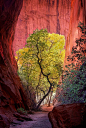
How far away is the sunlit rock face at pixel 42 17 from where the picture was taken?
154ft

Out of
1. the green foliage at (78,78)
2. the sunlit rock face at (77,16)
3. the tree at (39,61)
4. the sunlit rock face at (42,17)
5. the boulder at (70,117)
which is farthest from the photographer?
the sunlit rock face at (42,17)

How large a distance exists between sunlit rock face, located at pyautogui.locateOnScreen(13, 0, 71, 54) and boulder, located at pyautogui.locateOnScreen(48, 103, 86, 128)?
42.1m

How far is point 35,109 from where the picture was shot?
1577 cm

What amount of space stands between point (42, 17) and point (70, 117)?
48211 mm

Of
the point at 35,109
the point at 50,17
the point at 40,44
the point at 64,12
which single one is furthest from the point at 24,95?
the point at 64,12

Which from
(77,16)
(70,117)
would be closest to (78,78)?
(70,117)

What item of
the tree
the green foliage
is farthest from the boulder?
the tree

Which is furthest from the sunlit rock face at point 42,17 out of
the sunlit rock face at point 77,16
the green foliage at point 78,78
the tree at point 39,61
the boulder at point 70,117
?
the boulder at point 70,117

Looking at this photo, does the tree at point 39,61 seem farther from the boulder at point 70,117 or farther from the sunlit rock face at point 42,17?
the sunlit rock face at point 42,17

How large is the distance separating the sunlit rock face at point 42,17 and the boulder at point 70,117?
138 feet

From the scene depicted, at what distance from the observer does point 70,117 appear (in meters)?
4.73

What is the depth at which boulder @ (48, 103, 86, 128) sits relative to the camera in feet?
14.8

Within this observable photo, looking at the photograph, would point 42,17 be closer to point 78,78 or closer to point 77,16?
point 77,16

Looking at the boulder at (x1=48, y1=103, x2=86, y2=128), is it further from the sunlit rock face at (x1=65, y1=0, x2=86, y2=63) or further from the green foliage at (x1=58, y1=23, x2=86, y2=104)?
the sunlit rock face at (x1=65, y1=0, x2=86, y2=63)
